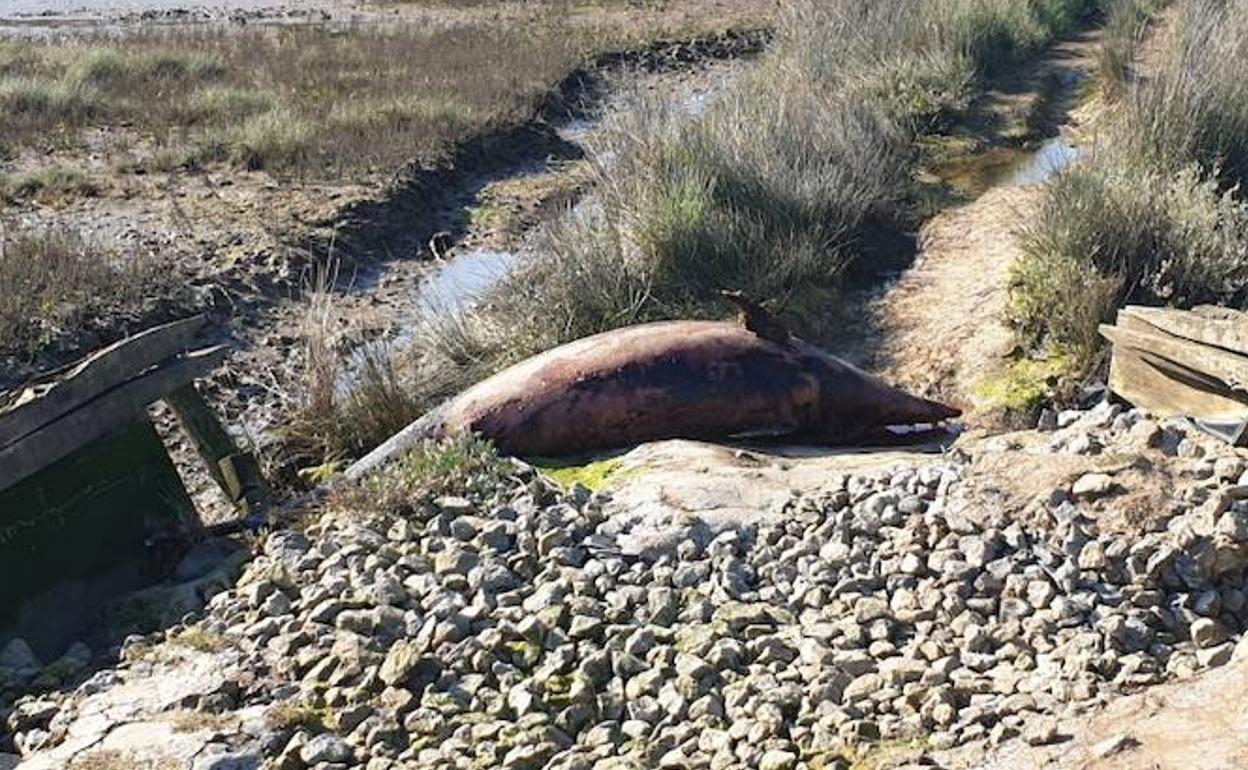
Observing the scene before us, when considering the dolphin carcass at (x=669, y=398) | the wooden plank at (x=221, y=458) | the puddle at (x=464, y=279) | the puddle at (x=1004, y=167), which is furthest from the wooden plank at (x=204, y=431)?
the puddle at (x=1004, y=167)

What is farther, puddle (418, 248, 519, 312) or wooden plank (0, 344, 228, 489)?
puddle (418, 248, 519, 312)

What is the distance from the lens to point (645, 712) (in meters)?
4.59

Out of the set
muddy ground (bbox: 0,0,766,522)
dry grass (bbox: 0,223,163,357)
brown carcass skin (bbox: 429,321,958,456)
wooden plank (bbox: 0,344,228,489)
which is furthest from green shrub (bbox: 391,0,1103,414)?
dry grass (bbox: 0,223,163,357)

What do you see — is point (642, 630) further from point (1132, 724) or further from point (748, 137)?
point (748, 137)

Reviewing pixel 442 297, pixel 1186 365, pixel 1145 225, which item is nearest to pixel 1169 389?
pixel 1186 365

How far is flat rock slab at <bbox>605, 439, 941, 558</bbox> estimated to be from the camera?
5691mm

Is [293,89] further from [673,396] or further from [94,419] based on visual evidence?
[94,419]

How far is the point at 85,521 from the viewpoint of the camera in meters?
6.34

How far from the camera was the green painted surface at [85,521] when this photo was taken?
237 inches

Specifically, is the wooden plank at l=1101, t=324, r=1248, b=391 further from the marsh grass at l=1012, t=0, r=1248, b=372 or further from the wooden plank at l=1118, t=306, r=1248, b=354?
the marsh grass at l=1012, t=0, r=1248, b=372

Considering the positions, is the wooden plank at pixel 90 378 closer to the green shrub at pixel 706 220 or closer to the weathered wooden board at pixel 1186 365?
the green shrub at pixel 706 220

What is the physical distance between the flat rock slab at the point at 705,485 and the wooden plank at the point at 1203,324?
4.05 ft

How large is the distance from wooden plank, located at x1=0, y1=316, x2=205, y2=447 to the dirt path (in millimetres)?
4320

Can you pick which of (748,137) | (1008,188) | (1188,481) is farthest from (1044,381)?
(1008,188)
